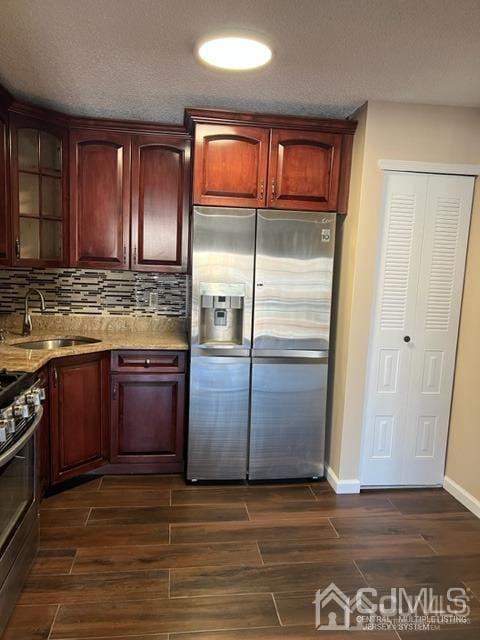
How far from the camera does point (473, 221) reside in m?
2.78

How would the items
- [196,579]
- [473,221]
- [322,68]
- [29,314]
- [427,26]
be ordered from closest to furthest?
[427,26] < [196,579] < [322,68] < [473,221] < [29,314]

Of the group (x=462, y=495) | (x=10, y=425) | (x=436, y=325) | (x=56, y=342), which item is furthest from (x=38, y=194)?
(x=462, y=495)

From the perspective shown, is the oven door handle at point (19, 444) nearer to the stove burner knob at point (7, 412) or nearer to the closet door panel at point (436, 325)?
the stove burner knob at point (7, 412)

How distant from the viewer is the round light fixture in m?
1.96

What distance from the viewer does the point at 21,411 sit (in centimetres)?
178

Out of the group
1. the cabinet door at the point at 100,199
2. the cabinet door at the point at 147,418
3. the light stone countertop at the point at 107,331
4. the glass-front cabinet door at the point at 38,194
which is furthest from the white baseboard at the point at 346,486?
the glass-front cabinet door at the point at 38,194

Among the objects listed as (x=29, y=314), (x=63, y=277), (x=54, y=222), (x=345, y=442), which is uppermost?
(x=54, y=222)

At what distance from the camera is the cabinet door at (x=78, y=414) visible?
8.68 feet

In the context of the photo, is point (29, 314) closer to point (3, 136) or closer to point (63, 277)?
point (63, 277)

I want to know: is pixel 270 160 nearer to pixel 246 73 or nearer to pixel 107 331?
pixel 246 73

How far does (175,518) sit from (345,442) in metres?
1.13

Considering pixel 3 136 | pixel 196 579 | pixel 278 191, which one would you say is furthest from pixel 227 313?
pixel 3 136

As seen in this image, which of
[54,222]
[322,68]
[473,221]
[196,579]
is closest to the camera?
[196,579]

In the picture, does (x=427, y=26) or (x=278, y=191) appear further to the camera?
(x=278, y=191)
